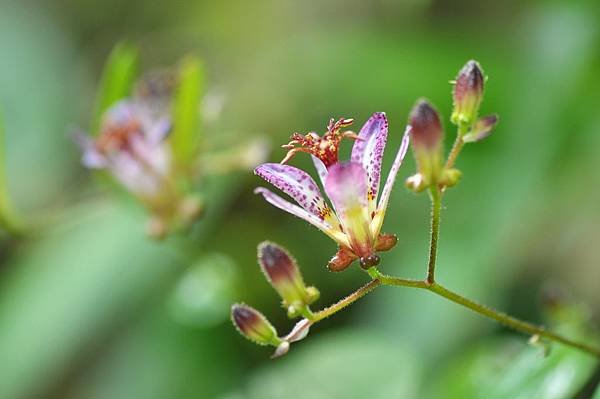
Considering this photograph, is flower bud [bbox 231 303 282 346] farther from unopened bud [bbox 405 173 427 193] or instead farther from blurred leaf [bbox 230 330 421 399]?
blurred leaf [bbox 230 330 421 399]

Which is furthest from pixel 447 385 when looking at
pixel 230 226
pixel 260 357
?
pixel 230 226

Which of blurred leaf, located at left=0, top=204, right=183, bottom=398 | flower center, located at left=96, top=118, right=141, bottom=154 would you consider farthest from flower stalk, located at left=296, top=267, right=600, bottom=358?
blurred leaf, located at left=0, top=204, right=183, bottom=398

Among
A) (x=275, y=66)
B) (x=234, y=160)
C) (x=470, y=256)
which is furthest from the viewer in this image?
(x=275, y=66)

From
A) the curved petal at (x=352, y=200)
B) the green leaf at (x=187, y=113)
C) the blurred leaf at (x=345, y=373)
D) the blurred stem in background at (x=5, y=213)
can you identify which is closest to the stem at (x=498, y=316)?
the curved petal at (x=352, y=200)

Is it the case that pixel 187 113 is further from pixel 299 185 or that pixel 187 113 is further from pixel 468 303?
pixel 468 303

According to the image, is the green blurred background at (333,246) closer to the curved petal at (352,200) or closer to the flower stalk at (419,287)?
the flower stalk at (419,287)

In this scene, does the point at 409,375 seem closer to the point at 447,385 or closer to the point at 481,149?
the point at 447,385

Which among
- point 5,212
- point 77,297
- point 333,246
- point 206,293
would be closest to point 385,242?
point 206,293
